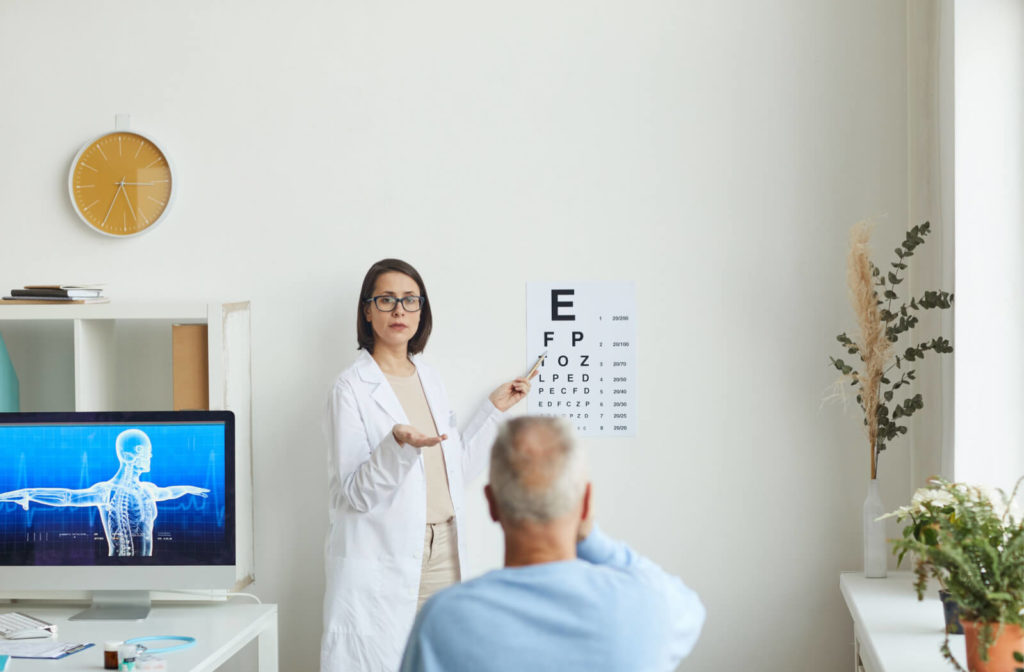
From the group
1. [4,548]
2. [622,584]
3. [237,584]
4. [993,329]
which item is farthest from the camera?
[237,584]

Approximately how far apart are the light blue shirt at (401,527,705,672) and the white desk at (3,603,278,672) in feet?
4.02

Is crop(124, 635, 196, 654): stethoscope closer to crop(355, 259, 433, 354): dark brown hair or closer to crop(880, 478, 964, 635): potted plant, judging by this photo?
crop(355, 259, 433, 354): dark brown hair

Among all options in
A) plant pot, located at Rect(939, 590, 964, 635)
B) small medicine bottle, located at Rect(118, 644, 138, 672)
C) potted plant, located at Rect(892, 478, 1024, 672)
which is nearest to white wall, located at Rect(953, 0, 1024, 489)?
plant pot, located at Rect(939, 590, 964, 635)

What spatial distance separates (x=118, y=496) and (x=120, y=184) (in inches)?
43.1

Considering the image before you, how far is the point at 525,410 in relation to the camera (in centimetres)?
324

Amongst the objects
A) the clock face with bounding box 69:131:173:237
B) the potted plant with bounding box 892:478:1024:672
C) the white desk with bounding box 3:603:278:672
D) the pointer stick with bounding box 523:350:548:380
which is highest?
the clock face with bounding box 69:131:173:237

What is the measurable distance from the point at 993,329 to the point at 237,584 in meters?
2.35

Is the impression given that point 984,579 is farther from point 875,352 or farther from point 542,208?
point 542,208

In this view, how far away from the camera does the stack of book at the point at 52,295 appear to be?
310 cm

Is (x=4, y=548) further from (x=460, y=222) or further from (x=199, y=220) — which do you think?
(x=460, y=222)

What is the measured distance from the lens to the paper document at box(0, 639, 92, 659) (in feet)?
8.10

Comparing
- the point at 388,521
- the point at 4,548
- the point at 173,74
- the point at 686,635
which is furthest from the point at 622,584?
the point at 173,74

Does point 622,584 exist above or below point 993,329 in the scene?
Answer: below

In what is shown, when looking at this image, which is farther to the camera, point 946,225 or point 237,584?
point 237,584
